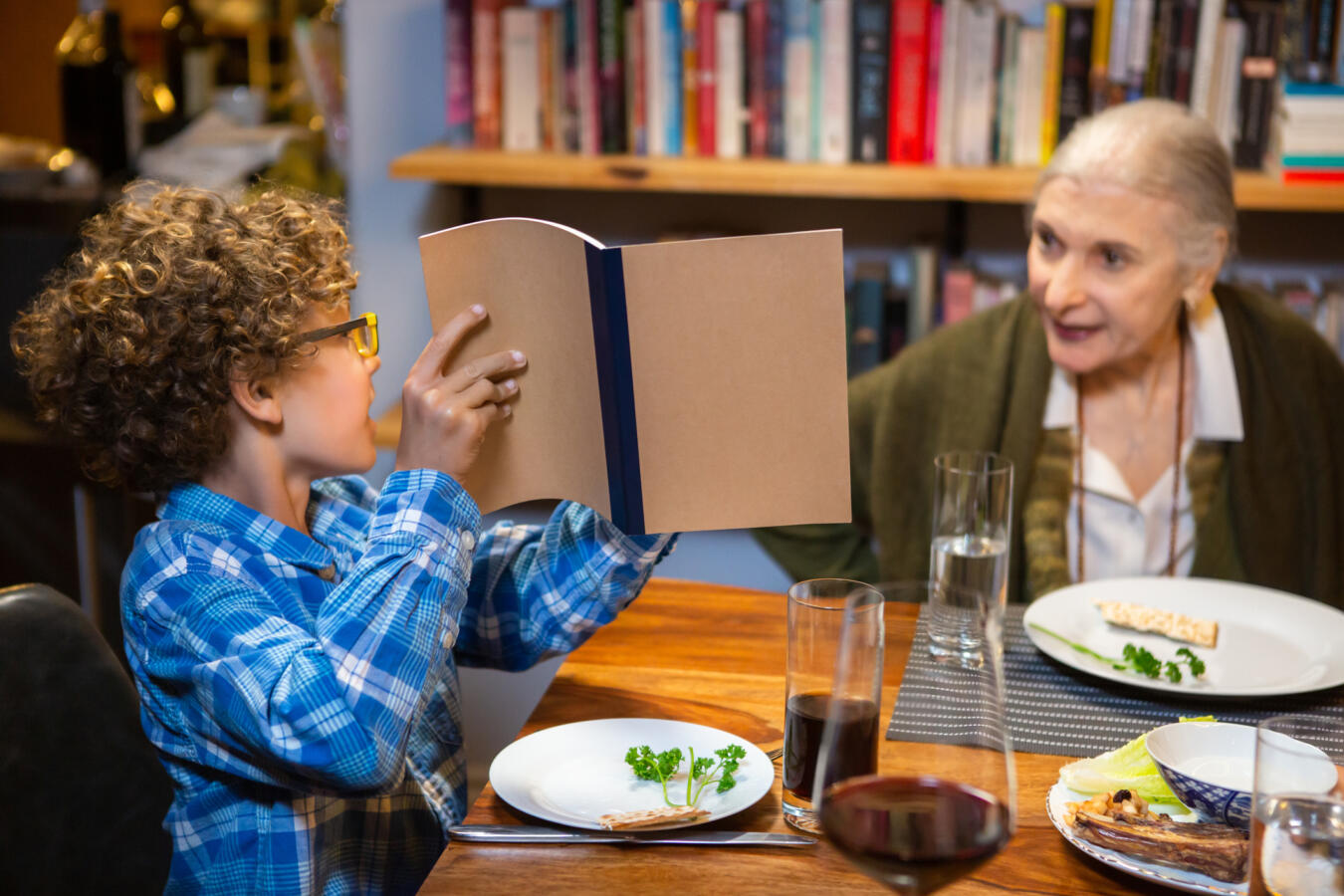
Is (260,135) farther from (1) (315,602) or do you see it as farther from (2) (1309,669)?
(2) (1309,669)

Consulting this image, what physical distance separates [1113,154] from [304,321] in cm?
114

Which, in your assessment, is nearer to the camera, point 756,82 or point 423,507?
point 423,507

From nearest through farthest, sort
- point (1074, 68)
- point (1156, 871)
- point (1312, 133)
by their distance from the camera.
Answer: point (1156, 871)
point (1312, 133)
point (1074, 68)

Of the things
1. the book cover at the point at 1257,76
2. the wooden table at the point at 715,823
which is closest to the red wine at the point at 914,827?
the wooden table at the point at 715,823

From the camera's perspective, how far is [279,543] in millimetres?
1157

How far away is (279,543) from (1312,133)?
1.90 meters

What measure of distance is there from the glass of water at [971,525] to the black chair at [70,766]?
30.3 inches

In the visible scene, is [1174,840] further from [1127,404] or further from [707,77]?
[707,77]

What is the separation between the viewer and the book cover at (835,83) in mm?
2346

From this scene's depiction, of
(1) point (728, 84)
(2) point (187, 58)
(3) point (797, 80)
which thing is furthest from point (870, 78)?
(2) point (187, 58)

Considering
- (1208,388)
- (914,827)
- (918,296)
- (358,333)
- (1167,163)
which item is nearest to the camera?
(914,827)

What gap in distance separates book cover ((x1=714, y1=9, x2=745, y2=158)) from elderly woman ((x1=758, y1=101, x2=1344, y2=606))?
672mm

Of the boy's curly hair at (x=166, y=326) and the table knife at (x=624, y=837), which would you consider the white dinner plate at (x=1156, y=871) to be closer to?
the table knife at (x=624, y=837)

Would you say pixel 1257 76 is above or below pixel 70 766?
above
